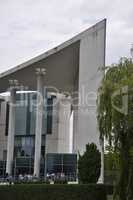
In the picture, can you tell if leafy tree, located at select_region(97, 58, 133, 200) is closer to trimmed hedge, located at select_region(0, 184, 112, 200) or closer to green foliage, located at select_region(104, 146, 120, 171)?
green foliage, located at select_region(104, 146, 120, 171)

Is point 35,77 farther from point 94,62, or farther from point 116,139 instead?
point 116,139

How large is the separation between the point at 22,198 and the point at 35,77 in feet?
93.2

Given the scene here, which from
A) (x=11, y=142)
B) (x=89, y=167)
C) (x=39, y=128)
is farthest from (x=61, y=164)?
(x=89, y=167)

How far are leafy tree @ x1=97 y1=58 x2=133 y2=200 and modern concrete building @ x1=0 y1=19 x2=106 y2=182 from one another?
550cm

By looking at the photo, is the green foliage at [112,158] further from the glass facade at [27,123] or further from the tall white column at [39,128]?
A: the glass facade at [27,123]

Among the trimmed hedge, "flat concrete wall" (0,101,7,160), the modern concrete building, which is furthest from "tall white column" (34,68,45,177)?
the trimmed hedge

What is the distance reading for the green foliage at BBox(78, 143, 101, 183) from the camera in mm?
22391

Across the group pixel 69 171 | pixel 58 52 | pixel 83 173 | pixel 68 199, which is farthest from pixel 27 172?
pixel 68 199

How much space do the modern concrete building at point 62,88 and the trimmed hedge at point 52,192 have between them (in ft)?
25.2

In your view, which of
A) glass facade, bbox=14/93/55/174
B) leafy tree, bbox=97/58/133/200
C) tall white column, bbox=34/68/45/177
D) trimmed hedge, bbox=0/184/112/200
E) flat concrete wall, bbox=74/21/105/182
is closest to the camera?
trimmed hedge, bbox=0/184/112/200

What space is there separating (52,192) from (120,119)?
12.8 feet

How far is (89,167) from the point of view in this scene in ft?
74.6

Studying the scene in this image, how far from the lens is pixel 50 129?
60.9 meters

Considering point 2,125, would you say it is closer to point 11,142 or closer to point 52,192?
point 11,142
